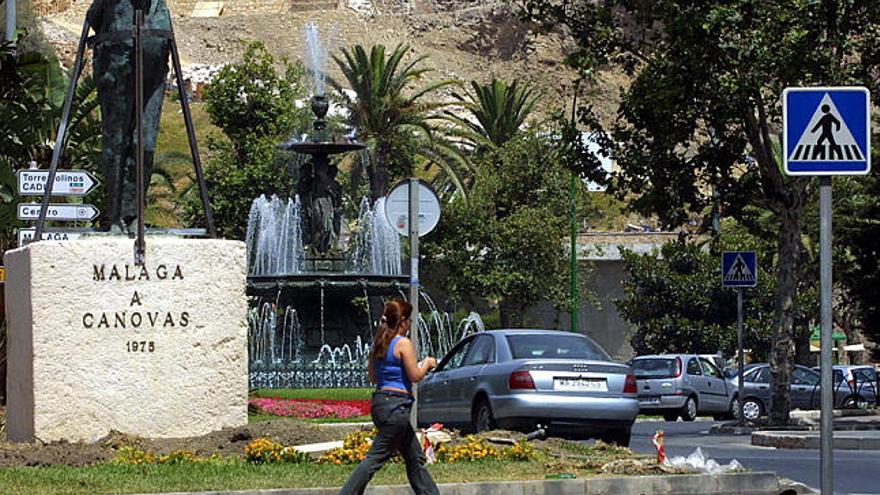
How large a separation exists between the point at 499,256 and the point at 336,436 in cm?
A: 4354

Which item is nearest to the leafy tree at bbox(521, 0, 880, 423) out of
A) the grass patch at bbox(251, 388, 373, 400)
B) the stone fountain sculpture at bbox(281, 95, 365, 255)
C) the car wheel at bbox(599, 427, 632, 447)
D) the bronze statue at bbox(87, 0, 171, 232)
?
the grass patch at bbox(251, 388, 373, 400)

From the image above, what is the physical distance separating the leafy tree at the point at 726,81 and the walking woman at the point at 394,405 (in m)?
15.2

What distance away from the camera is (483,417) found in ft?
63.2

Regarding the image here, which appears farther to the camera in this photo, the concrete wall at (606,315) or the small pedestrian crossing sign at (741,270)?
the concrete wall at (606,315)

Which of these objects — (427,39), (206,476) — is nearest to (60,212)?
(206,476)

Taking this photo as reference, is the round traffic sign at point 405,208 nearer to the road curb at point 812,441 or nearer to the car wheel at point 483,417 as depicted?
the car wheel at point 483,417

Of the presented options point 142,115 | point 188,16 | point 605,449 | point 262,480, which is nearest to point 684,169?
point 605,449

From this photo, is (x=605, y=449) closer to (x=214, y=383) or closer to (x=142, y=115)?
(x=214, y=383)

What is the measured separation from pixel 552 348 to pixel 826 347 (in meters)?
8.96

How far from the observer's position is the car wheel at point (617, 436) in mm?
19141

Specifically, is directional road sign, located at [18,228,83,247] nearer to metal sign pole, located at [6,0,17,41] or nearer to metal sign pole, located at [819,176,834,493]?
metal sign pole, located at [6,0,17,41]

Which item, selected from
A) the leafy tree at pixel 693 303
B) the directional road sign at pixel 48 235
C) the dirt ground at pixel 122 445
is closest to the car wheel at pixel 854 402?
the leafy tree at pixel 693 303

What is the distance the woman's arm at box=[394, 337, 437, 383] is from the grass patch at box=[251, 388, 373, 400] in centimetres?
1909

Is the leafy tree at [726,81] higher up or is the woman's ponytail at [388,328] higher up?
the leafy tree at [726,81]
